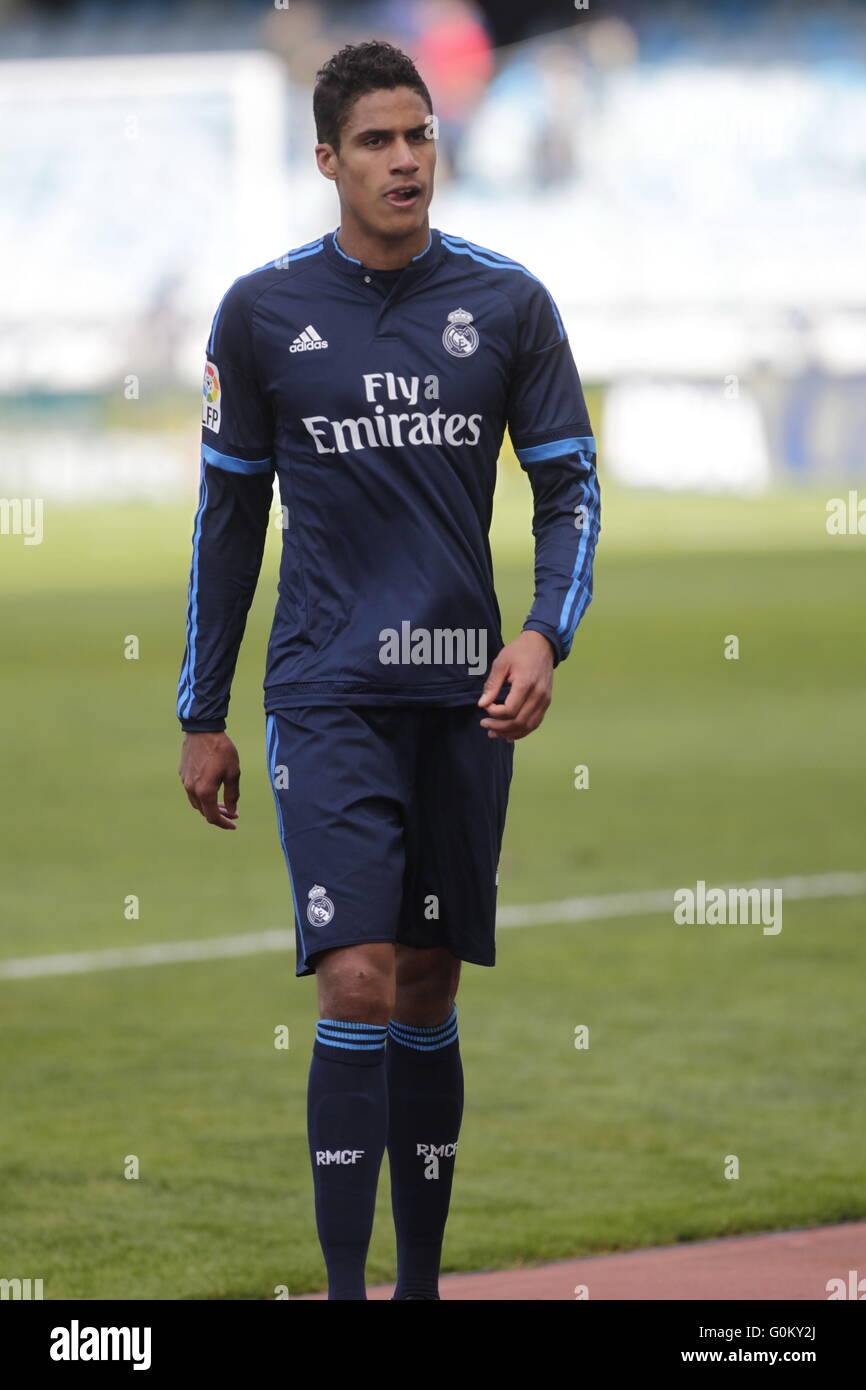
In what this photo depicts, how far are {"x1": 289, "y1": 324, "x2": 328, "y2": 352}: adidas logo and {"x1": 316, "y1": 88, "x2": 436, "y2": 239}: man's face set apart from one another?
0.22 metres

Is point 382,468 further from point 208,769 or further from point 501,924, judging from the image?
point 501,924

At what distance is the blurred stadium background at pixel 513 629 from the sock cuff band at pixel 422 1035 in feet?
2.67

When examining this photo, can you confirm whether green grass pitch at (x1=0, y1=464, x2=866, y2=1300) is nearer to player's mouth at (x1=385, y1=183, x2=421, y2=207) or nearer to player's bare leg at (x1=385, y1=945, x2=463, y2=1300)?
player's bare leg at (x1=385, y1=945, x2=463, y2=1300)

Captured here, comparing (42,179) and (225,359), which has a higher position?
(42,179)

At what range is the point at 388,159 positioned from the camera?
171 inches

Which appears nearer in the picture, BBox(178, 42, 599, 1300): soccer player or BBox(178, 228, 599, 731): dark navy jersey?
BBox(178, 42, 599, 1300): soccer player

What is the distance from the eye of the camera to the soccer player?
13.9 feet

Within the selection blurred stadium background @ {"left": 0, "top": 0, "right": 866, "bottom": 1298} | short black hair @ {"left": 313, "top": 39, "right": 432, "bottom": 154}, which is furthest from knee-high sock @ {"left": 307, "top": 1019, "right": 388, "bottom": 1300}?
short black hair @ {"left": 313, "top": 39, "right": 432, "bottom": 154}

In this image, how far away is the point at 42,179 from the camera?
182 feet

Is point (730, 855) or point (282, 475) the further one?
point (730, 855)
